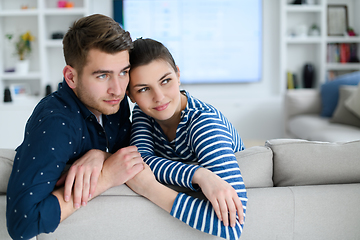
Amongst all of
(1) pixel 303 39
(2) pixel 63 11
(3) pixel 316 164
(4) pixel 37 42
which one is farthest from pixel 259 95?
(3) pixel 316 164

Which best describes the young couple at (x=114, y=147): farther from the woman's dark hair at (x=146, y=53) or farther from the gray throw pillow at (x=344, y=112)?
the gray throw pillow at (x=344, y=112)

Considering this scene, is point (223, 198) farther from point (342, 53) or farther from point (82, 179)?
point (342, 53)

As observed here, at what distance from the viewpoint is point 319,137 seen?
9.01ft

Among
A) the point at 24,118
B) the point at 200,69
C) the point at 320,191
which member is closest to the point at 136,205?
Result: the point at 320,191

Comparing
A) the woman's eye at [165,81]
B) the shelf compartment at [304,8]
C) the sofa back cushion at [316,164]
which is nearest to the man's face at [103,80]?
the woman's eye at [165,81]

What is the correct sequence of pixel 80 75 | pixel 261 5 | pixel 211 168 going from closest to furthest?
pixel 211 168, pixel 80 75, pixel 261 5

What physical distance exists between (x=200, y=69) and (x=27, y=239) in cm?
394

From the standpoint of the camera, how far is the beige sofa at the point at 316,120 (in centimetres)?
268

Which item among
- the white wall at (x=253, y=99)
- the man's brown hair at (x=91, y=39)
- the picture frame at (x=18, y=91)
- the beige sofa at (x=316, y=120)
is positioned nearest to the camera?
the man's brown hair at (x=91, y=39)

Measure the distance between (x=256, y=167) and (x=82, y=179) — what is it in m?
0.53

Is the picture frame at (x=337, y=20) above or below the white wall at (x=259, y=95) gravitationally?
above

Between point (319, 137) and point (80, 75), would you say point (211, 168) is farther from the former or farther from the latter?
point (319, 137)

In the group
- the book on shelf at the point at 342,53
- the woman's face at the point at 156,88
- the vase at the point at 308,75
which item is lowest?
the woman's face at the point at 156,88

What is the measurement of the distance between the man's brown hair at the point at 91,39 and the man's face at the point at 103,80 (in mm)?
20
